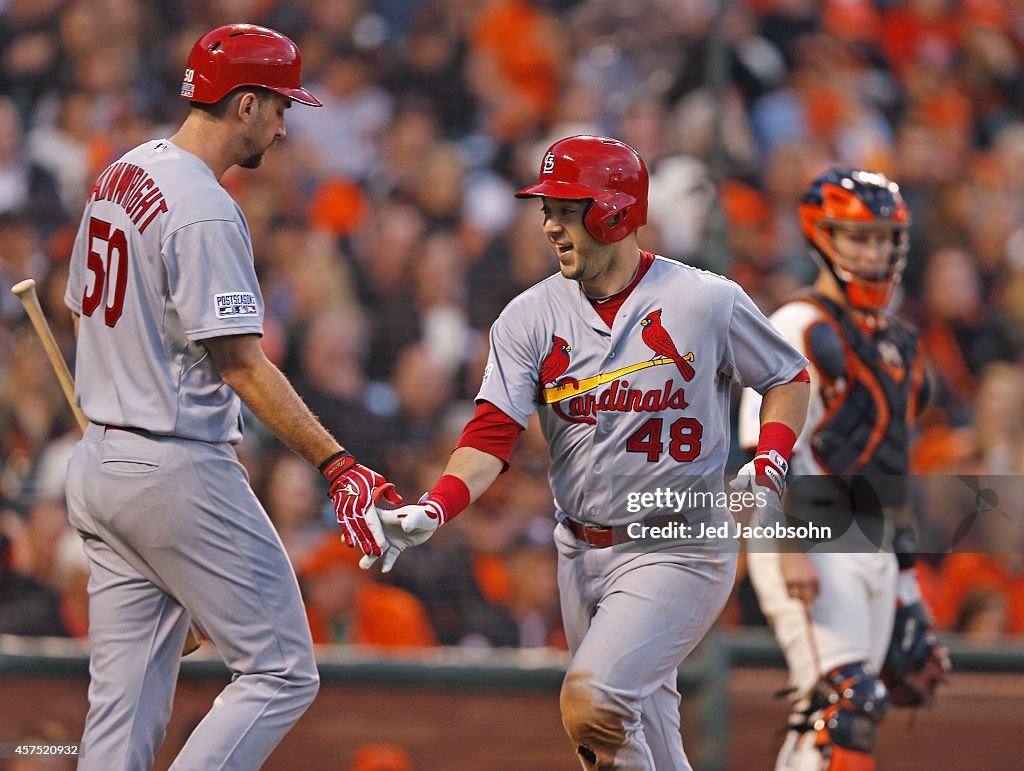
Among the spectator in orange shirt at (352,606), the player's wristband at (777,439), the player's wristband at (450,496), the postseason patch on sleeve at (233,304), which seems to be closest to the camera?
the postseason patch on sleeve at (233,304)

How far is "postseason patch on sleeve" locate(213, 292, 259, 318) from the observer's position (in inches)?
150

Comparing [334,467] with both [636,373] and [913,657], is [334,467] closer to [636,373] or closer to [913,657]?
[636,373]

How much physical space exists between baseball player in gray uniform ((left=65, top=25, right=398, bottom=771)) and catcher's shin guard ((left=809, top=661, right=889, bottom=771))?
1912 millimetres

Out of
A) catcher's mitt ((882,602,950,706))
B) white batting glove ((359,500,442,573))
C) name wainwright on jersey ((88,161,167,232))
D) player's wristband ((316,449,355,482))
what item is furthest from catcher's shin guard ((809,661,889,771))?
name wainwright on jersey ((88,161,167,232))

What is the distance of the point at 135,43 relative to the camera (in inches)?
337

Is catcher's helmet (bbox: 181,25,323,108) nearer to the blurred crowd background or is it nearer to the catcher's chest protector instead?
the catcher's chest protector

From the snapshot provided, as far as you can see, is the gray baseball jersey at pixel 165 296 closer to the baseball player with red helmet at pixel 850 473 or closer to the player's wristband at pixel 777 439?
the player's wristband at pixel 777 439

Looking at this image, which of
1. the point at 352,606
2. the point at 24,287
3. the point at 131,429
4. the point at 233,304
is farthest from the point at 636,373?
the point at 352,606

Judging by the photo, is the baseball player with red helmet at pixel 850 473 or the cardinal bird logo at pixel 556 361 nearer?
the cardinal bird logo at pixel 556 361

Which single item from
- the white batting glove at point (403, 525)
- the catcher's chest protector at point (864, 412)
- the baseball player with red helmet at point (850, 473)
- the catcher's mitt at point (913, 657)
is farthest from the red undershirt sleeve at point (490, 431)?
the catcher's mitt at point (913, 657)

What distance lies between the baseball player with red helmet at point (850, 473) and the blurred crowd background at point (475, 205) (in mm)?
1412

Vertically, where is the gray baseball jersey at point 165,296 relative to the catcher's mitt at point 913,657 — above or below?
above

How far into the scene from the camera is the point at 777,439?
4262mm

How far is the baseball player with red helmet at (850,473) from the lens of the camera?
514cm
